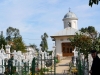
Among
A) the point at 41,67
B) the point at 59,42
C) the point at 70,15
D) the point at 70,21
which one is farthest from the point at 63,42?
the point at 41,67

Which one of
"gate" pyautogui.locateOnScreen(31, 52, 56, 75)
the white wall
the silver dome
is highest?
the silver dome

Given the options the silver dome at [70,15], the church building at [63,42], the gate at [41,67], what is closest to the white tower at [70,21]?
the silver dome at [70,15]

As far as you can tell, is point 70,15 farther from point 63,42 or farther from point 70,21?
point 63,42

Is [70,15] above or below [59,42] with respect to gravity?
above

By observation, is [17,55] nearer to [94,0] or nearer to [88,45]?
[88,45]

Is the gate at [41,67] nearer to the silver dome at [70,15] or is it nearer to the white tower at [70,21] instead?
the white tower at [70,21]

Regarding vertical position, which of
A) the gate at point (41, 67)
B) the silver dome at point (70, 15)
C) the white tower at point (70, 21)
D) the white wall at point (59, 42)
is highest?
the silver dome at point (70, 15)

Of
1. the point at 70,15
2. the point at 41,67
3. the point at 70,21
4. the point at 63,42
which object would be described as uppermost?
the point at 70,15

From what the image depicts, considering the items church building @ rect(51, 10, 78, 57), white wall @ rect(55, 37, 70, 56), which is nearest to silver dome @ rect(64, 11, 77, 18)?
church building @ rect(51, 10, 78, 57)

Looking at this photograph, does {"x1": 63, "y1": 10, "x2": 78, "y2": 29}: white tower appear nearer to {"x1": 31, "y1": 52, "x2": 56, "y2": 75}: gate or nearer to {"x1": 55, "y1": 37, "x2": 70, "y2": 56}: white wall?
{"x1": 55, "y1": 37, "x2": 70, "y2": 56}: white wall

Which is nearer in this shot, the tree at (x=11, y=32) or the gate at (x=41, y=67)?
the gate at (x=41, y=67)

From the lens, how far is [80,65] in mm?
11398

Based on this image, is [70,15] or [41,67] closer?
[41,67]

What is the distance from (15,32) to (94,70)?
2353 inches
